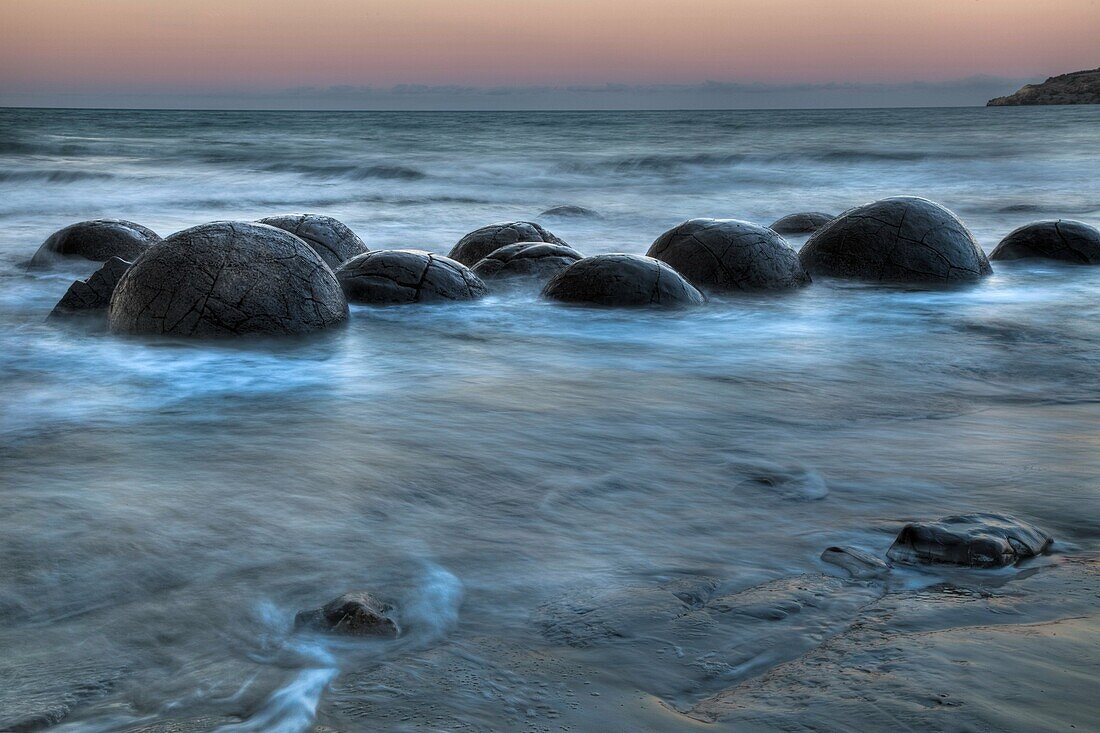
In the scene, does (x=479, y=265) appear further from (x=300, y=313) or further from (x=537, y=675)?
(x=537, y=675)

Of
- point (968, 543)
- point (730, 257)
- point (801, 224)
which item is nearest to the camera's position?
point (968, 543)

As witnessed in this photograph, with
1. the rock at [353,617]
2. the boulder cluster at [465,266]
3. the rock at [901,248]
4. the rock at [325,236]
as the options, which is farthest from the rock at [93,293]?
the rock at [901,248]

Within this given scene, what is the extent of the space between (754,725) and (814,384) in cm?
422

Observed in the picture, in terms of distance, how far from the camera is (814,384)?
649 cm

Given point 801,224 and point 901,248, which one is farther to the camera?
point 801,224

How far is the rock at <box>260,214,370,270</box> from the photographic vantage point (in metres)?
9.98

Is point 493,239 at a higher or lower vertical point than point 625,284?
higher

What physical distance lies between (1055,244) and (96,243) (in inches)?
390

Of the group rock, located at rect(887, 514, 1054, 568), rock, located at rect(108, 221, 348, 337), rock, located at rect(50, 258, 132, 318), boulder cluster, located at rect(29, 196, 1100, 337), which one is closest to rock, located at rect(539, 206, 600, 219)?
boulder cluster, located at rect(29, 196, 1100, 337)

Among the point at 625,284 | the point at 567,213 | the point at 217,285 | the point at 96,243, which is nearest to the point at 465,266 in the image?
the point at 625,284

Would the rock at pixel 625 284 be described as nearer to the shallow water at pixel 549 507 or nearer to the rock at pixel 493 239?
the shallow water at pixel 549 507

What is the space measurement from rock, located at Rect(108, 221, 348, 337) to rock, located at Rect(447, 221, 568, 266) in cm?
379

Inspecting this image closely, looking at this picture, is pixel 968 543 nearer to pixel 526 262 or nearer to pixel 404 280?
pixel 404 280

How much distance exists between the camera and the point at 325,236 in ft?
33.2
